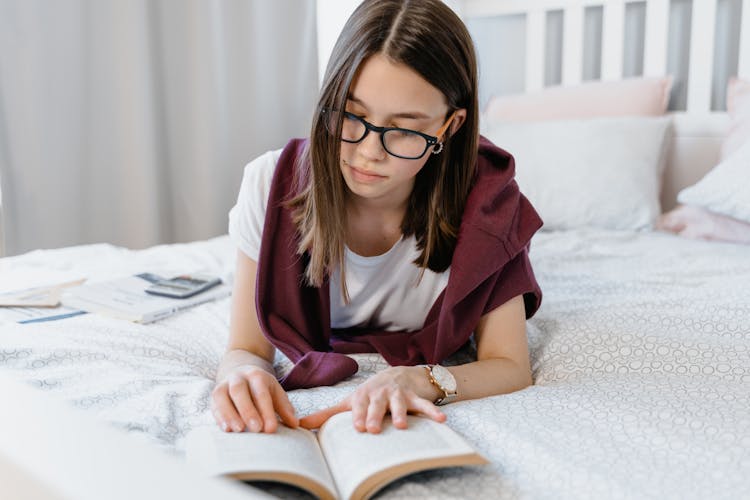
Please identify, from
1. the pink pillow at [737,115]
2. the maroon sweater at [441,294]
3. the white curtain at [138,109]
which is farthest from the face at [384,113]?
the white curtain at [138,109]

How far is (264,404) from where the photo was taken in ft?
2.62

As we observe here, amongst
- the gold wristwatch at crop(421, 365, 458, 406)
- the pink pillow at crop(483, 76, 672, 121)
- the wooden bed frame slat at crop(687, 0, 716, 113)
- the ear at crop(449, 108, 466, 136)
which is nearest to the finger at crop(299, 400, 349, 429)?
the gold wristwatch at crop(421, 365, 458, 406)

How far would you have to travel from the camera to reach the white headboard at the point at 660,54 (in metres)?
2.26

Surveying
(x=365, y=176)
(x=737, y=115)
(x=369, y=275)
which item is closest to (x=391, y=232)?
(x=369, y=275)

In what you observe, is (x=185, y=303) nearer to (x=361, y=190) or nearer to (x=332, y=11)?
(x=361, y=190)

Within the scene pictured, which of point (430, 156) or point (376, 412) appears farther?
point (430, 156)

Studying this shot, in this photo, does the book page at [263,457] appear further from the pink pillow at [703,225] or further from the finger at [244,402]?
the pink pillow at [703,225]

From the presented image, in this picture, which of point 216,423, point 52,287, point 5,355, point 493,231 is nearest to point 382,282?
point 493,231

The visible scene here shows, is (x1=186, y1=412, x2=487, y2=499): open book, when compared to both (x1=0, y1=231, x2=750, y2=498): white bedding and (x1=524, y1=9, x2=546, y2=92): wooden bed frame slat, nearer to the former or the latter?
(x1=0, y1=231, x2=750, y2=498): white bedding

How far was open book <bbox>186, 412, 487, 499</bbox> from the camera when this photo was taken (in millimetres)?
658

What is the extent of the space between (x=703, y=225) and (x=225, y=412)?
60.5 inches

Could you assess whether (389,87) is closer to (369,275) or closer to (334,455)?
(369,275)

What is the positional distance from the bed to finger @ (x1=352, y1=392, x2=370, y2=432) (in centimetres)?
9

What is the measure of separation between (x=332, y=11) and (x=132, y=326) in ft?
6.40
